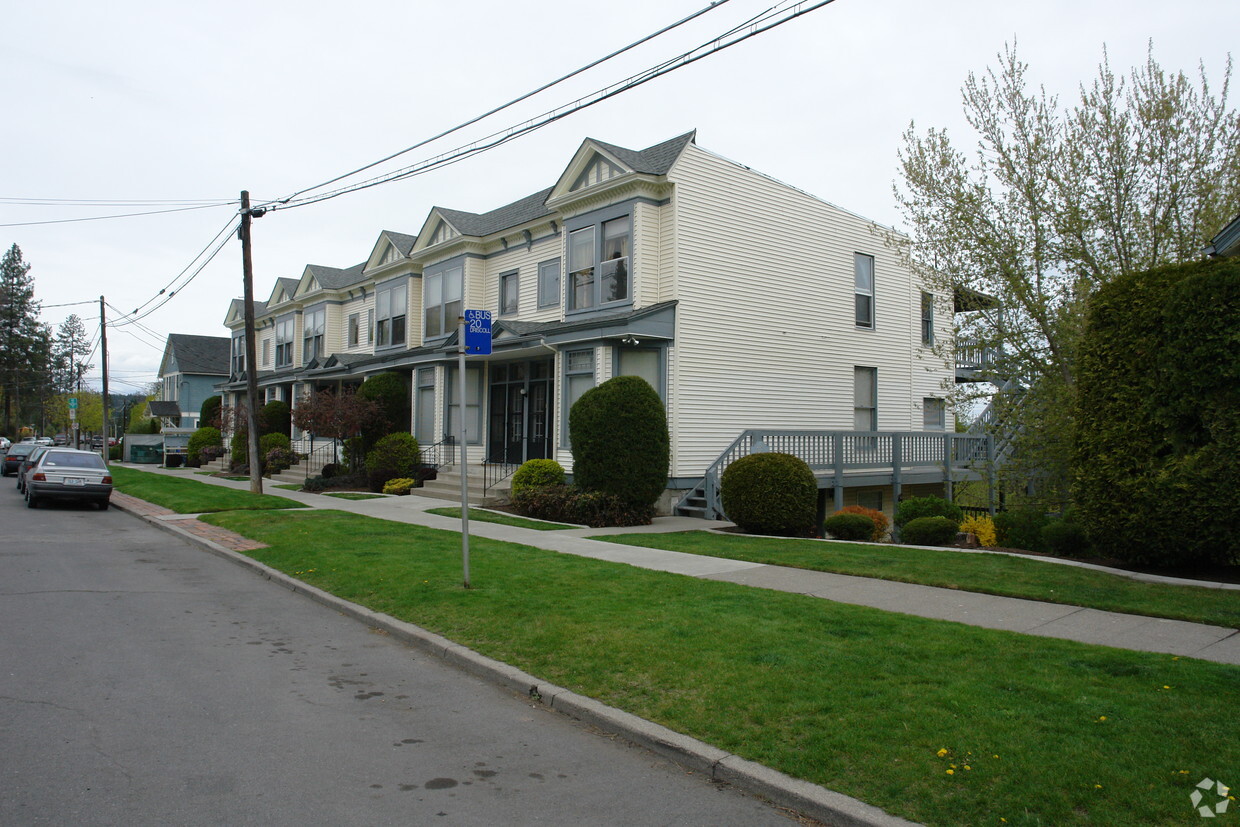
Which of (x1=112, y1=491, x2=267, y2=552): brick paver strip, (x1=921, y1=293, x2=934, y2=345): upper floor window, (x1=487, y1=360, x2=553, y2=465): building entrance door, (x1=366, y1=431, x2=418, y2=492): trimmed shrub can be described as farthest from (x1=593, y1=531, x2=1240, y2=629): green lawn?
(x1=921, y1=293, x2=934, y2=345): upper floor window

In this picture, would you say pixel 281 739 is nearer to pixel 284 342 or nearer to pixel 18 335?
pixel 284 342

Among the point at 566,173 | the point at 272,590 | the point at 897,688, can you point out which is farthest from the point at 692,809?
the point at 566,173

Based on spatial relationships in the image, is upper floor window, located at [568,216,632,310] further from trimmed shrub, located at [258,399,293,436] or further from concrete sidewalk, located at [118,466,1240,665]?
trimmed shrub, located at [258,399,293,436]

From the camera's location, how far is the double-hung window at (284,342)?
3819 centimetres

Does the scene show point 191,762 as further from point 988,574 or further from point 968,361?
point 968,361

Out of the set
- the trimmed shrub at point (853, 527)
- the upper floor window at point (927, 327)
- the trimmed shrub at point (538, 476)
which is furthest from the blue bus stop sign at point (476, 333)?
the upper floor window at point (927, 327)

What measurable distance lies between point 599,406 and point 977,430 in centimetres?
1170

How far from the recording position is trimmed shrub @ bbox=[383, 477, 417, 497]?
23250mm

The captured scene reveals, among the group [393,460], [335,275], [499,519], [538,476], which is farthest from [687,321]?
[335,275]

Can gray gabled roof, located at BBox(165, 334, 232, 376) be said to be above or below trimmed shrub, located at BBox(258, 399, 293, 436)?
above

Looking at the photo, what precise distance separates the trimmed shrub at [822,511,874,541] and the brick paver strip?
32.6 ft

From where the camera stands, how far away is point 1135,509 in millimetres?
9961

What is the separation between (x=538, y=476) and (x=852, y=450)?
25.2 ft

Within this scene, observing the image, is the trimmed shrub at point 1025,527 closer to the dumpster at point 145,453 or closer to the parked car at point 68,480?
the parked car at point 68,480
